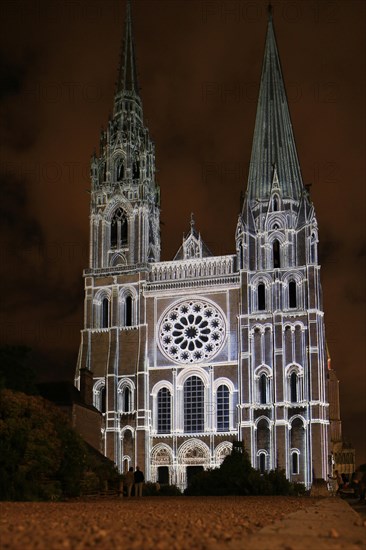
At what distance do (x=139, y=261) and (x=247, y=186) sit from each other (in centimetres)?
1105

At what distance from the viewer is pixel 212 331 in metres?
63.5

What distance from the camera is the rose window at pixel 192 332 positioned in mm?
63219

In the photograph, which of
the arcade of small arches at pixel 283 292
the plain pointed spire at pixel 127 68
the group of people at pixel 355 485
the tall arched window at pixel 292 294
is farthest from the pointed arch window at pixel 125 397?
the plain pointed spire at pixel 127 68

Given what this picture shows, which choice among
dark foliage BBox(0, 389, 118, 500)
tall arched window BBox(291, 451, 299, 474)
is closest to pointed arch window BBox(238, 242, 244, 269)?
tall arched window BBox(291, 451, 299, 474)

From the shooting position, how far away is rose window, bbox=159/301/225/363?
207ft

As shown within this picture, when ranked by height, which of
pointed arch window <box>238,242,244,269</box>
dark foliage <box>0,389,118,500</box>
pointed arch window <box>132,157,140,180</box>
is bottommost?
dark foliage <box>0,389,118,500</box>

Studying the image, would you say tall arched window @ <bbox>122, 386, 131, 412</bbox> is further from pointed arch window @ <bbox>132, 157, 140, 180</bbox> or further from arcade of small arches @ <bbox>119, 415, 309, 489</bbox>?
pointed arch window @ <bbox>132, 157, 140, 180</bbox>

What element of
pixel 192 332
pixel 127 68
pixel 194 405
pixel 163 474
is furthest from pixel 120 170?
pixel 163 474

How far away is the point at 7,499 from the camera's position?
22.4 meters

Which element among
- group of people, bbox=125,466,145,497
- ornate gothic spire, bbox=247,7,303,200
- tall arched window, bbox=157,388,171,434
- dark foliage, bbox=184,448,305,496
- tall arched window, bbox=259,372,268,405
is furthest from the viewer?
ornate gothic spire, bbox=247,7,303,200

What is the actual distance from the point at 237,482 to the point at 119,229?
37580 millimetres

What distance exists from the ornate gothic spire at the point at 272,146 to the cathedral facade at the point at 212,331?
0.36ft

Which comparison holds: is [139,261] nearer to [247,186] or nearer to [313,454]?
[247,186]

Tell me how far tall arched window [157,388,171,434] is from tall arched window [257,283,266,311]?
9.56 m
